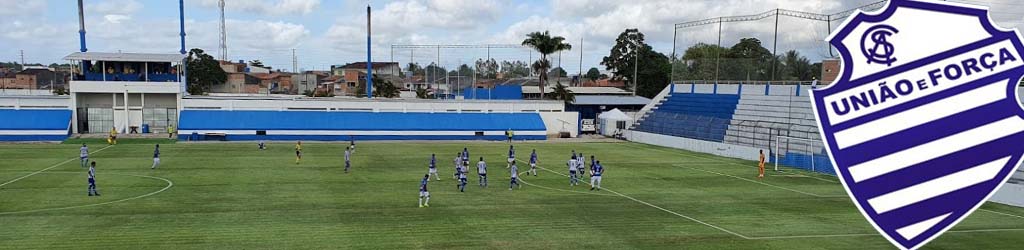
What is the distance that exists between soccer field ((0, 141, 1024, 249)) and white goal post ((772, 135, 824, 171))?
1630mm

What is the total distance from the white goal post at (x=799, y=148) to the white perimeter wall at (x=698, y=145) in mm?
1684

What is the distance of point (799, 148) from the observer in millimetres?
44094

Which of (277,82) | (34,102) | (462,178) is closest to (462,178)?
(462,178)

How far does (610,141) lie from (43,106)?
42574mm

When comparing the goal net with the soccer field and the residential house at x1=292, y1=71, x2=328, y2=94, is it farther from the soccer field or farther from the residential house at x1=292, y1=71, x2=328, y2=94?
the residential house at x1=292, y1=71, x2=328, y2=94

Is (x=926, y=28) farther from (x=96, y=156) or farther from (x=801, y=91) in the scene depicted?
(x=801, y=91)

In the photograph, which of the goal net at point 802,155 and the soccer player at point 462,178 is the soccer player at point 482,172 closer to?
the soccer player at point 462,178

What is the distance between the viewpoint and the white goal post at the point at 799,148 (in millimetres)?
39281

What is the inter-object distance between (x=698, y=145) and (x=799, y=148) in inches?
295

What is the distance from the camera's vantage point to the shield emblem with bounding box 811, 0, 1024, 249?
299 inches

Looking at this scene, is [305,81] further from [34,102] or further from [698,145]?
[698,145]

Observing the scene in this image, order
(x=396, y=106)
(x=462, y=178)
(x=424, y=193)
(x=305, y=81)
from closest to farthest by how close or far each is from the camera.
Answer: (x=424, y=193)
(x=462, y=178)
(x=396, y=106)
(x=305, y=81)

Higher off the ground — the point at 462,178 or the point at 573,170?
the point at 573,170

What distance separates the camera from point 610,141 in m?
58.9
